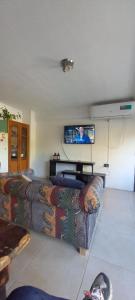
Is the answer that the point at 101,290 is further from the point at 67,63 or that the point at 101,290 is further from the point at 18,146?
the point at 18,146

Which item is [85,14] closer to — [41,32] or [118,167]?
[41,32]

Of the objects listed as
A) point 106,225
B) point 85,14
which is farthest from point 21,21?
point 106,225

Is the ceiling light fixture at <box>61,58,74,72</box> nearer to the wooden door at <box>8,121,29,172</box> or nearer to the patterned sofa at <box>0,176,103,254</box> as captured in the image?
the patterned sofa at <box>0,176,103,254</box>

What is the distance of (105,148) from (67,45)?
300 centimetres

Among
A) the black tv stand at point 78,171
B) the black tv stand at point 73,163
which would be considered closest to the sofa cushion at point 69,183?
the black tv stand at point 78,171

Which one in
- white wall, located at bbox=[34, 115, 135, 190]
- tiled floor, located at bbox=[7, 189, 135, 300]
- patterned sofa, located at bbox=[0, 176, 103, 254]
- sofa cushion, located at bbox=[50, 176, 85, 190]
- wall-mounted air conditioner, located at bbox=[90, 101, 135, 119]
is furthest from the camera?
white wall, located at bbox=[34, 115, 135, 190]

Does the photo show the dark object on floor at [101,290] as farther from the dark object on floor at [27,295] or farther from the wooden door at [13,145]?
the wooden door at [13,145]

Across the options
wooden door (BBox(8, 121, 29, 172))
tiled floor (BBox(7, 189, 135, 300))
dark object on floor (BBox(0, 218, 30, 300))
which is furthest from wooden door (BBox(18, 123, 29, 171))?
dark object on floor (BBox(0, 218, 30, 300))

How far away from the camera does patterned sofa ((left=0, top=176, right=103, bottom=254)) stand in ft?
4.99

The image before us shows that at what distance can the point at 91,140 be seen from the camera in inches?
170

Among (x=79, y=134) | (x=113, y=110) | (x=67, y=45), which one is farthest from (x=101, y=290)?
(x=79, y=134)

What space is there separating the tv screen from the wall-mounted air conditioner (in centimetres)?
46

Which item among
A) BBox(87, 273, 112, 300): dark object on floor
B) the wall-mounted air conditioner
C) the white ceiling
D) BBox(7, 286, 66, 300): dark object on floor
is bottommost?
BBox(87, 273, 112, 300): dark object on floor

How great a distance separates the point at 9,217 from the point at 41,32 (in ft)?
7.35
